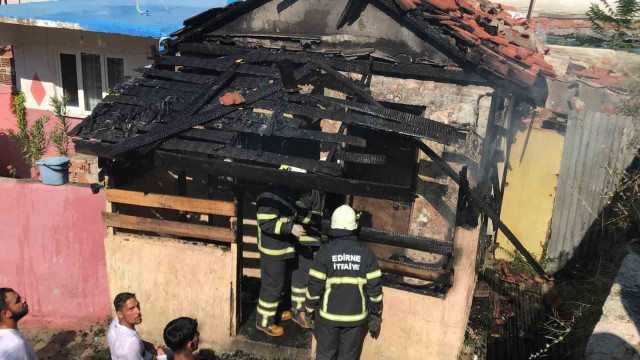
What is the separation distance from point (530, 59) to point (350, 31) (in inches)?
105

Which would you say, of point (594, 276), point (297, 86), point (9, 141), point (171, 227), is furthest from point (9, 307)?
point (9, 141)

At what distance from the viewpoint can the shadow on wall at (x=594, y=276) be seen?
5699 mm

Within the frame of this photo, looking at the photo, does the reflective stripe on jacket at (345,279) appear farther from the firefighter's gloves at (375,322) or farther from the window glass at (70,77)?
the window glass at (70,77)

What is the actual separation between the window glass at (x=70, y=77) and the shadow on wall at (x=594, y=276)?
32.0 ft

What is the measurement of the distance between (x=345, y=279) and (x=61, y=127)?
804 centimetres

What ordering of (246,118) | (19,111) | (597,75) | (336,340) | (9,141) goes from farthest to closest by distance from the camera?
(9,141) → (19,111) → (597,75) → (246,118) → (336,340)

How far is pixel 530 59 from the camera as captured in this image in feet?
24.2

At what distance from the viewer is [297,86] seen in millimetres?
5887

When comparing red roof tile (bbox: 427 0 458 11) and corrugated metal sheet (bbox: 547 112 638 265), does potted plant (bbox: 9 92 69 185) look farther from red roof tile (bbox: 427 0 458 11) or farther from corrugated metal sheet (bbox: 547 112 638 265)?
corrugated metal sheet (bbox: 547 112 638 265)

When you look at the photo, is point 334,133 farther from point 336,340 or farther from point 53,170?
point 53,170

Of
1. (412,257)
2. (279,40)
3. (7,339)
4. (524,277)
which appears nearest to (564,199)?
(524,277)

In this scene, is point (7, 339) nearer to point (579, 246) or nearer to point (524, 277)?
point (524, 277)

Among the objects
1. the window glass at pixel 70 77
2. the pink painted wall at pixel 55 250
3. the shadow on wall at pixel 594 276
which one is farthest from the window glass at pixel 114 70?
the shadow on wall at pixel 594 276

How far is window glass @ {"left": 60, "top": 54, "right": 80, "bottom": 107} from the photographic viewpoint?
10816mm
